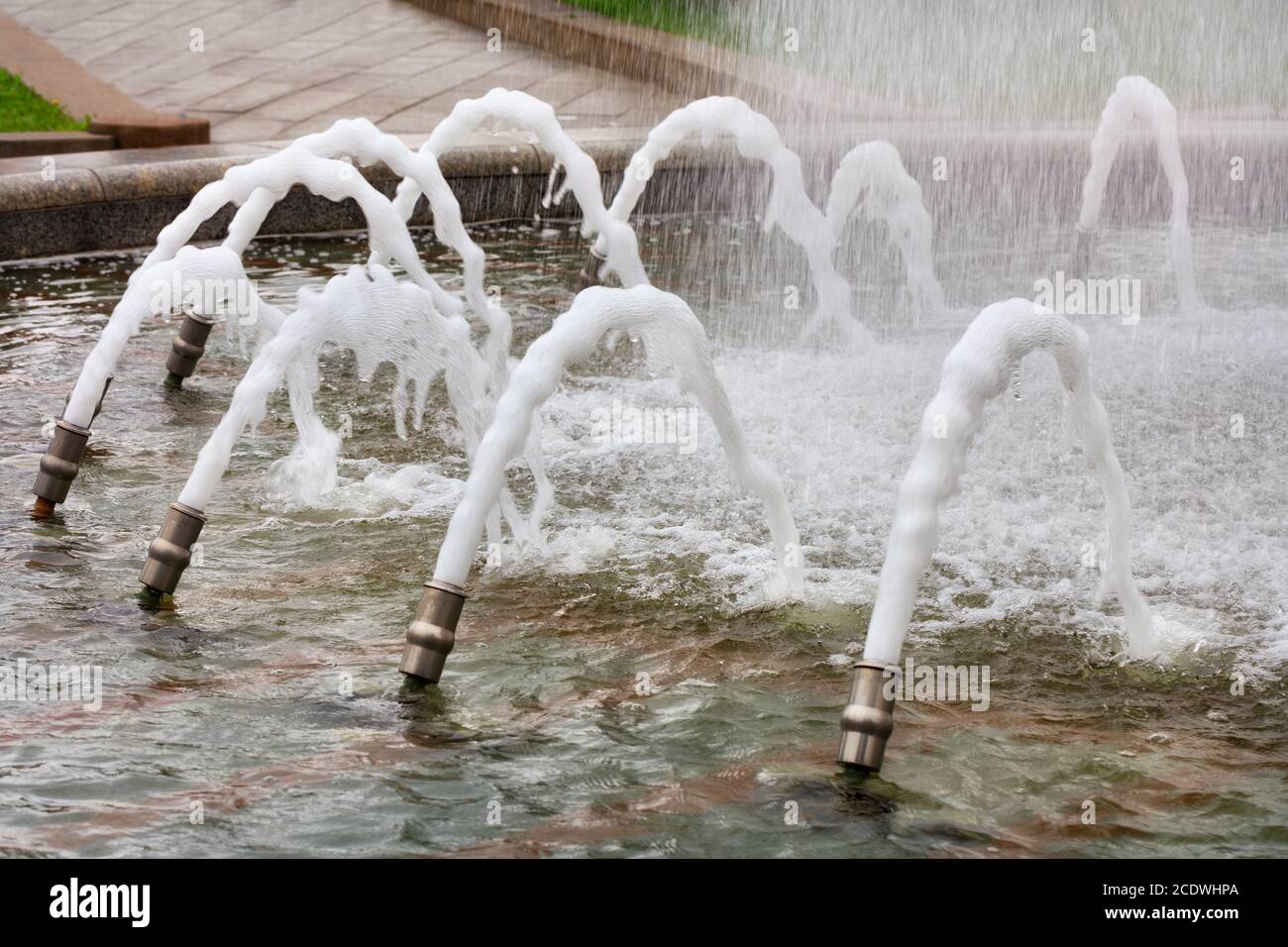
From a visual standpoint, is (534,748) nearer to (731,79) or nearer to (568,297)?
(568,297)

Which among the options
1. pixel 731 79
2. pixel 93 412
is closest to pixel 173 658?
pixel 93 412

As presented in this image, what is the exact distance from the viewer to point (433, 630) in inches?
167

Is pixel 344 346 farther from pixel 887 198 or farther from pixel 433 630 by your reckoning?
pixel 887 198

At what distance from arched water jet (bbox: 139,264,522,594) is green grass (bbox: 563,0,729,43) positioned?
11.9m

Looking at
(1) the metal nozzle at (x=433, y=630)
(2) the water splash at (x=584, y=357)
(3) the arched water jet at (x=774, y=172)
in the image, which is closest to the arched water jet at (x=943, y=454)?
(2) the water splash at (x=584, y=357)

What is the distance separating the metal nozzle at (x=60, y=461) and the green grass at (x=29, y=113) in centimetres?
583

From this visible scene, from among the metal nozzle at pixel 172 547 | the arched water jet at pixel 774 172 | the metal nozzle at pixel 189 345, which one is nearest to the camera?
the metal nozzle at pixel 172 547

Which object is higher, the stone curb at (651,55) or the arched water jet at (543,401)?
the stone curb at (651,55)

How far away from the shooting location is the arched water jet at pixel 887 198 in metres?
8.09

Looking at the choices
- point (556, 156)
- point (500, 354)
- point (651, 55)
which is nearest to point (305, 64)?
point (651, 55)

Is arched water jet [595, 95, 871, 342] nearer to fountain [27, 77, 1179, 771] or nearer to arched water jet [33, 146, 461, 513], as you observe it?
fountain [27, 77, 1179, 771]

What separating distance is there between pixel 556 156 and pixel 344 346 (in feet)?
6.61

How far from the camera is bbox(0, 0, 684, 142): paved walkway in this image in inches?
510

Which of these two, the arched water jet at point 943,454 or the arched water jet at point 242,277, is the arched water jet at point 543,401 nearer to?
the arched water jet at point 943,454
